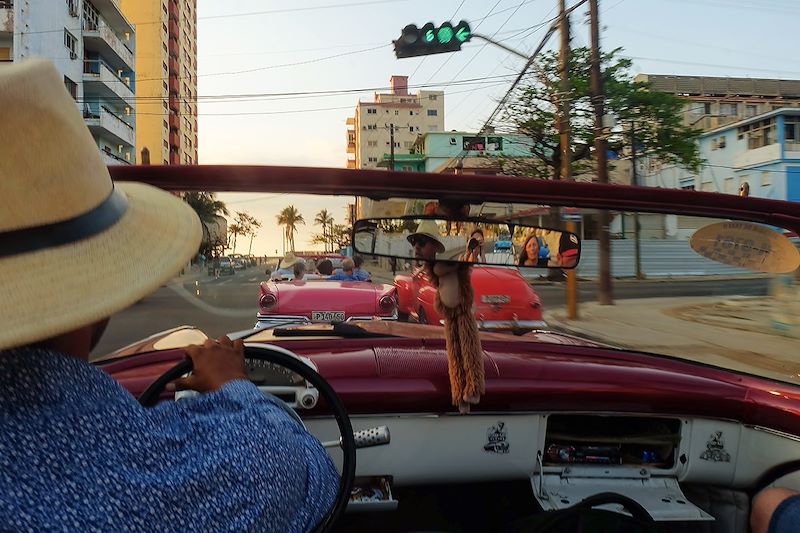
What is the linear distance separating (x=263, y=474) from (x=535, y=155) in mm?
19832

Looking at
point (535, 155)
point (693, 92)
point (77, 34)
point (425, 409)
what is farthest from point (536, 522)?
point (693, 92)

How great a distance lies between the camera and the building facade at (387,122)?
7450 centimetres

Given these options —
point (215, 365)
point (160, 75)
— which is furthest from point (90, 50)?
point (215, 365)

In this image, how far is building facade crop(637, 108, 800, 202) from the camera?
103ft

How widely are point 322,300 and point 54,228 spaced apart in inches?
50.7

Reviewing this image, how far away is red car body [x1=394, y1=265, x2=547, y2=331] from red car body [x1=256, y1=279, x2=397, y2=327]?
3.0 inches

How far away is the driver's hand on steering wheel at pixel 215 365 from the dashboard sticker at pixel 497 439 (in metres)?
1.03

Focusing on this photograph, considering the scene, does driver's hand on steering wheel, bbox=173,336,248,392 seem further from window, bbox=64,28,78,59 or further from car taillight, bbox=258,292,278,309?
window, bbox=64,28,78,59

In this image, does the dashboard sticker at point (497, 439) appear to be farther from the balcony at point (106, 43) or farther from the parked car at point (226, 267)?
the balcony at point (106, 43)

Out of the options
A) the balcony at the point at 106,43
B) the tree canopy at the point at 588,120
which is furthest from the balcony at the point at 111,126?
the tree canopy at the point at 588,120

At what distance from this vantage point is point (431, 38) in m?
9.90

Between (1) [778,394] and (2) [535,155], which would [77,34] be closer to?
(2) [535,155]

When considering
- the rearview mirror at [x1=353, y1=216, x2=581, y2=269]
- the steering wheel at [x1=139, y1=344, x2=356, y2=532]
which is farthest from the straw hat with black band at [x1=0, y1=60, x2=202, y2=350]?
the rearview mirror at [x1=353, y1=216, x2=581, y2=269]

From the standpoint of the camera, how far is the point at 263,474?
924 mm
